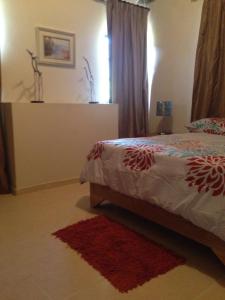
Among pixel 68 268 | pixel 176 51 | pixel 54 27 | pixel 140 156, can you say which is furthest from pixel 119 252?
pixel 176 51

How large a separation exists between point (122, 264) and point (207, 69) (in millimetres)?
2667

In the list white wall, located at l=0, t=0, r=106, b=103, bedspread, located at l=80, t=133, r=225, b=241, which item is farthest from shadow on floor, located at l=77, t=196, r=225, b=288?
white wall, located at l=0, t=0, r=106, b=103

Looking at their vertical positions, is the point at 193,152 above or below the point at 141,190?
above

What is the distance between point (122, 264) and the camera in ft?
5.26

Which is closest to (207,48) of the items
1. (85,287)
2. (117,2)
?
(117,2)

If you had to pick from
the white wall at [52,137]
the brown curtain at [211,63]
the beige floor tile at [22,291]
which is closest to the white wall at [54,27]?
the white wall at [52,137]

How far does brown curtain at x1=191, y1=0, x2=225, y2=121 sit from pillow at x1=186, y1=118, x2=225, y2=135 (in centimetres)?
39

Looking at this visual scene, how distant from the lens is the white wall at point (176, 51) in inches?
144

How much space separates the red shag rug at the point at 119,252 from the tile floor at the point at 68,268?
0.15 ft

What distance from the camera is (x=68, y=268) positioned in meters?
1.59

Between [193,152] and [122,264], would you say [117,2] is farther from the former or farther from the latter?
[122,264]

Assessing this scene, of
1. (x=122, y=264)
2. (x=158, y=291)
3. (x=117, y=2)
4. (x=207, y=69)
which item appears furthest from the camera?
(x=117, y=2)

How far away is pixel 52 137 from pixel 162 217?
166 centimetres

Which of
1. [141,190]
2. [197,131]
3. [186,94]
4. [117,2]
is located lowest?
[141,190]
